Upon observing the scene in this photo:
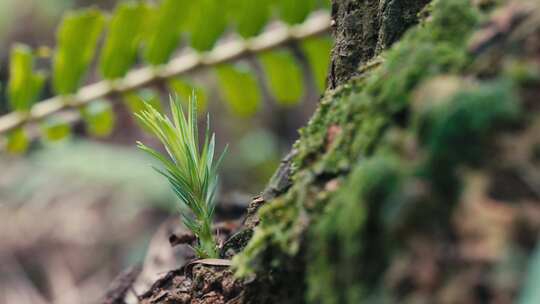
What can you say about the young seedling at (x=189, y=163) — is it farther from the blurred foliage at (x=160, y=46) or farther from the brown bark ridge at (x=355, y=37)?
the blurred foliage at (x=160, y=46)

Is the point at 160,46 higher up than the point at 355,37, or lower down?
higher up

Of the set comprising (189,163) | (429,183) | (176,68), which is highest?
(176,68)

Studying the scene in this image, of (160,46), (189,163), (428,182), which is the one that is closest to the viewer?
(428,182)

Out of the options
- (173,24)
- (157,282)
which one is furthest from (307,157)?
(173,24)

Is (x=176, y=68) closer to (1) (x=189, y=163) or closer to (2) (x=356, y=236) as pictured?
(1) (x=189, y=163)

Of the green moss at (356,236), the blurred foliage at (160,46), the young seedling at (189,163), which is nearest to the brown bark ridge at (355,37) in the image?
the young seedling at (189,163)

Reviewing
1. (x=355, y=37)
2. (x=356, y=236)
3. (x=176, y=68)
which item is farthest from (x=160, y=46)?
(x=356, y=236)

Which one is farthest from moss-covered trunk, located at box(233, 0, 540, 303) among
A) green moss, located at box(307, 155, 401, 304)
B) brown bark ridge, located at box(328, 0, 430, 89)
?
brown bark ridge, located at box(328, 0, 430, 89)
